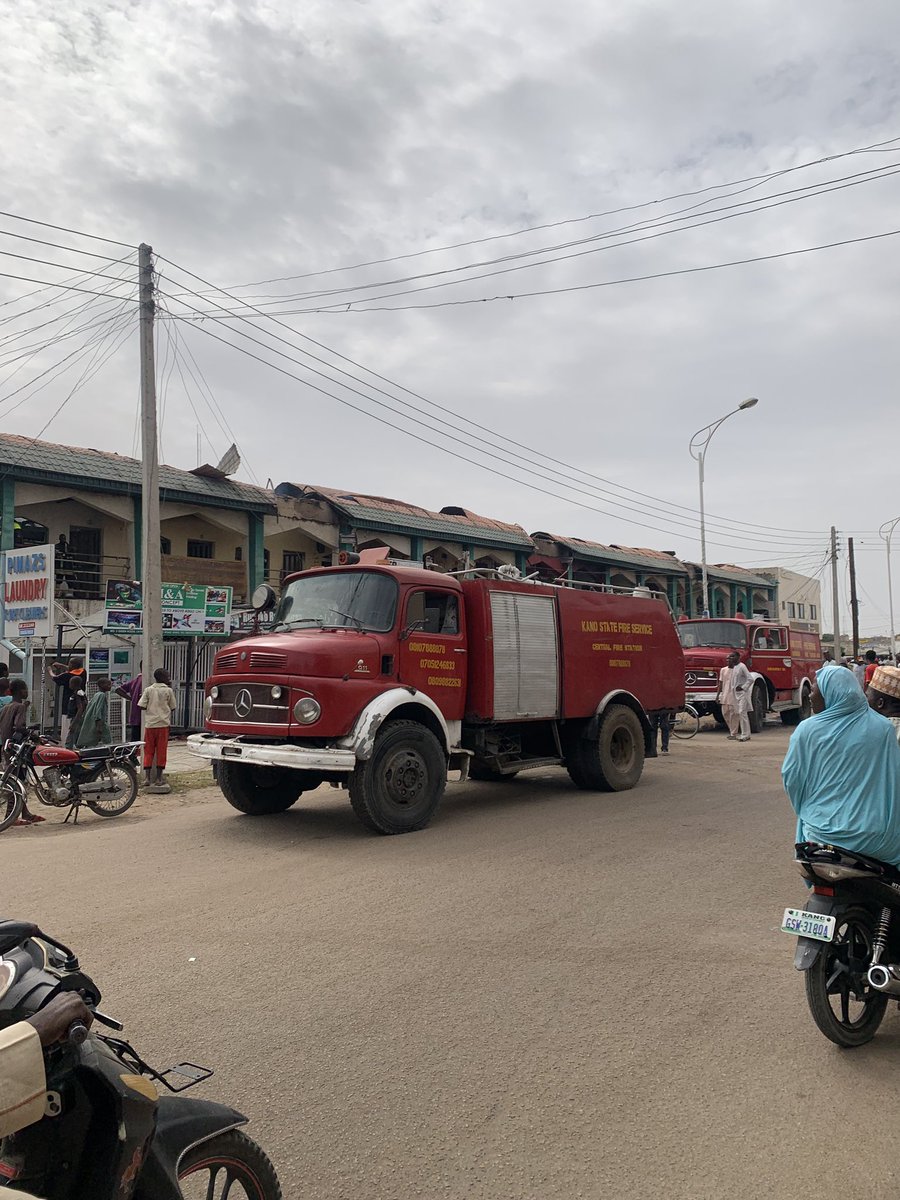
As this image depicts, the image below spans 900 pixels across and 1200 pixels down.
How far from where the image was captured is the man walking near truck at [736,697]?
17.7m

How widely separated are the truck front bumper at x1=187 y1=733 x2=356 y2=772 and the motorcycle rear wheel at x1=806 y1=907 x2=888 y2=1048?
4.54 metres

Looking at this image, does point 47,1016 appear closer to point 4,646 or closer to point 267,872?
point 267,872

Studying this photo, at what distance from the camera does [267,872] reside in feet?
22.6

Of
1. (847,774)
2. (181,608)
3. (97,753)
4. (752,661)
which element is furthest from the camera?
(752,661)

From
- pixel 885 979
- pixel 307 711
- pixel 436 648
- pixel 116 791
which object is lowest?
pixel 116 791

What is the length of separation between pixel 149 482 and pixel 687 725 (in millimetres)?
14555

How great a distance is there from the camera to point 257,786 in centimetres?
932

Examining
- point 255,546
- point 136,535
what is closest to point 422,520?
point 255,546

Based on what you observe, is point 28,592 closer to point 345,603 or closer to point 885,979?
point 345,603

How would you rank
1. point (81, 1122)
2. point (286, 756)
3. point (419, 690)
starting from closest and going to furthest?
point (81, 1122), point (286, 756), point (419, 690)

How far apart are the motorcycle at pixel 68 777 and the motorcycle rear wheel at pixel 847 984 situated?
8151 mm

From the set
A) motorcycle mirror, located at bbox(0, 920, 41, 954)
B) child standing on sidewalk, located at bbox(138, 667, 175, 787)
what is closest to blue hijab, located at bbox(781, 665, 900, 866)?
motorcycle mirror, located at bbox(0, 920, 41, 954)

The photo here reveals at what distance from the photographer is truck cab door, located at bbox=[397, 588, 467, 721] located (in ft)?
28.8

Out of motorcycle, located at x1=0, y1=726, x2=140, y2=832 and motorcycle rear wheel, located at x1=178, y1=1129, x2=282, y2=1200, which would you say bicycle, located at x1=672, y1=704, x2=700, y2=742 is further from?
motorcycle rear wheel, located at x1=178, y1=1129, x2=282, y2=1200
